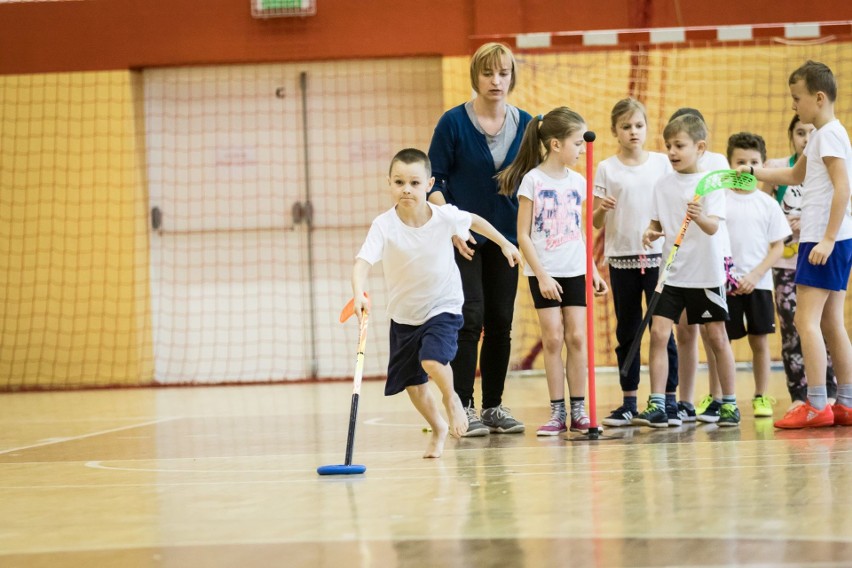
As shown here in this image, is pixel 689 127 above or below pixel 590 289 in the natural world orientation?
above

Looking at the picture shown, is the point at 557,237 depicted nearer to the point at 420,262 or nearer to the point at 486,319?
the point at 486,319

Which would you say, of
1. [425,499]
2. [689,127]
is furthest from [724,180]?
[425,499]

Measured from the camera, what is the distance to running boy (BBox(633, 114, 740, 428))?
4.30 m

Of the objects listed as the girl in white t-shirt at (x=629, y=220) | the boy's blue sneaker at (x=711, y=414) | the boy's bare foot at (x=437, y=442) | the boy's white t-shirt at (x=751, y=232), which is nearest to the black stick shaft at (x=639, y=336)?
the girl in white t-shirt at (x=629, y=220)

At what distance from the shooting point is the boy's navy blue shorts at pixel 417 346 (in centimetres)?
367

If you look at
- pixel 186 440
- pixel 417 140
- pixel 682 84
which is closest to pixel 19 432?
pixel 186 440

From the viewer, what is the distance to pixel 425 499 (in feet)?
9.09

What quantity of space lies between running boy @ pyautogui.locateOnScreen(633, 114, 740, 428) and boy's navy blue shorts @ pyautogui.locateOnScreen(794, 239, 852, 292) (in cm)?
35

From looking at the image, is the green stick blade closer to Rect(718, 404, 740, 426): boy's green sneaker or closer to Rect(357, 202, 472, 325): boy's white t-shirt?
Rect(718, 404, 740, 426): boy's green sneaker

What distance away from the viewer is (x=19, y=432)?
521cm

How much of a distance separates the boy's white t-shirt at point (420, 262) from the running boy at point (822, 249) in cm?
136

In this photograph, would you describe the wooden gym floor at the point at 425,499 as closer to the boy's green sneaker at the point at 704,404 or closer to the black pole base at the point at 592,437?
the black pole base at the point at 592,437

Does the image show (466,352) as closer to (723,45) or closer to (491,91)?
(491,91)

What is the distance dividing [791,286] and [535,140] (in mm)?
1598
